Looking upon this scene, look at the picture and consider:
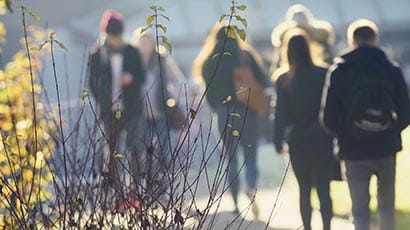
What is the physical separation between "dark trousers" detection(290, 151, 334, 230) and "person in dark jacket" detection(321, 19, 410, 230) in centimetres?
71

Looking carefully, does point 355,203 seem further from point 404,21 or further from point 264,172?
point 404,21

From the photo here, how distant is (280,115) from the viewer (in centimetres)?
814

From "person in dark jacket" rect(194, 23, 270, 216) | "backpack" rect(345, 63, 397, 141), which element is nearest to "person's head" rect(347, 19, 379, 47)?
"backpack" rect(345, 63, 397, 141)

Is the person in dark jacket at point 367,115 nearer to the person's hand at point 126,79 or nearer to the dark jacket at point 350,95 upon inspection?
the dark jacket at point 350,95

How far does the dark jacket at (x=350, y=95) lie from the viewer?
7129mm

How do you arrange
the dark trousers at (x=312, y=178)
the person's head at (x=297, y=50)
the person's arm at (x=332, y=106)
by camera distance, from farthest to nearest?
the dark trousers at (x=312, y=178) → the person's head at (x=297, y=50) → the person's arm at (x=332, y=106)

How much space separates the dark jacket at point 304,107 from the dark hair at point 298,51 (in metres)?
0.06

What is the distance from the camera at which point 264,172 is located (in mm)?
13820

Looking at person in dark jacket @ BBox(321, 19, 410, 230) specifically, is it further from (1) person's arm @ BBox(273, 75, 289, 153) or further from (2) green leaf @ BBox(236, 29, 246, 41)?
(2) green leaf @ BBox(236, 29, 246, 41)

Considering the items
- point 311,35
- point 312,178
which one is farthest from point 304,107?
point 311,35

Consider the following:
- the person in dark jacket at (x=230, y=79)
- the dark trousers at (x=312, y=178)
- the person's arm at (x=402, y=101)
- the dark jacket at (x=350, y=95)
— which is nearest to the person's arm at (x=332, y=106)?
the dark jacket at (x=350, y=95)

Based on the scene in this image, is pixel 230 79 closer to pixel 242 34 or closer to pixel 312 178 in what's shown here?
pixel 312 178

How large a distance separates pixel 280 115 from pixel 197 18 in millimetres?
19870

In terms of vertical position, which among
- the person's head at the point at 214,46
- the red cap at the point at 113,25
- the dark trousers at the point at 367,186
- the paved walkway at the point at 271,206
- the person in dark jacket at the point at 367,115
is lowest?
the paved walkway at the point at 271,206
